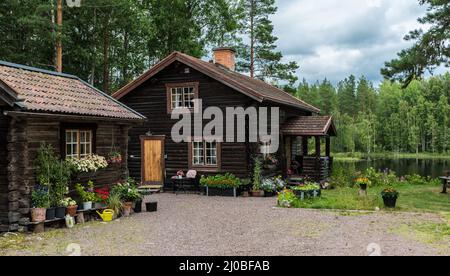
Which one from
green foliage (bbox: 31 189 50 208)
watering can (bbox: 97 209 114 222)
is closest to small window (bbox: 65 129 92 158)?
green foliage (bbox: 31 189 50 208)

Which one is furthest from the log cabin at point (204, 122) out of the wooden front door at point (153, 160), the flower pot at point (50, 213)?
the flower pot at point (50, 213)

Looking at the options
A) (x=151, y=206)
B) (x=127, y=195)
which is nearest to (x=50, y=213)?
(x=127, y=195)

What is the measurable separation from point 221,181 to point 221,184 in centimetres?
12

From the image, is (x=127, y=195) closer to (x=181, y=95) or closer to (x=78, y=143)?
(x=78, y=143)

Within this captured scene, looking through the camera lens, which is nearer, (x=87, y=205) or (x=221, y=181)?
(x=87, y=205)

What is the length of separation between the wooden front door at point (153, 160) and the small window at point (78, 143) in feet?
23.9

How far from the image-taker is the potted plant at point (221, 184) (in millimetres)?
18516

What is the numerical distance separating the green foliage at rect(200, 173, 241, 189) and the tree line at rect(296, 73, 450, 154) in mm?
49612

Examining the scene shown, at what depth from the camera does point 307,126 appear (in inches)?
850

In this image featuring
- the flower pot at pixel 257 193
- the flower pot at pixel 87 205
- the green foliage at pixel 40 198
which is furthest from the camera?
the flower pot at pixel 257 193

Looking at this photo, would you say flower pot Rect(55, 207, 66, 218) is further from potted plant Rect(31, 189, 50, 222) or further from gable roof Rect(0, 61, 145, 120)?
gable roof Rect(0, 61, 145, 120)

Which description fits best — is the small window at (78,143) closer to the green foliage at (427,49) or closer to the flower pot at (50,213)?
the flower pot at (50,213)

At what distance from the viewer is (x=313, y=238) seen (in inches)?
404
